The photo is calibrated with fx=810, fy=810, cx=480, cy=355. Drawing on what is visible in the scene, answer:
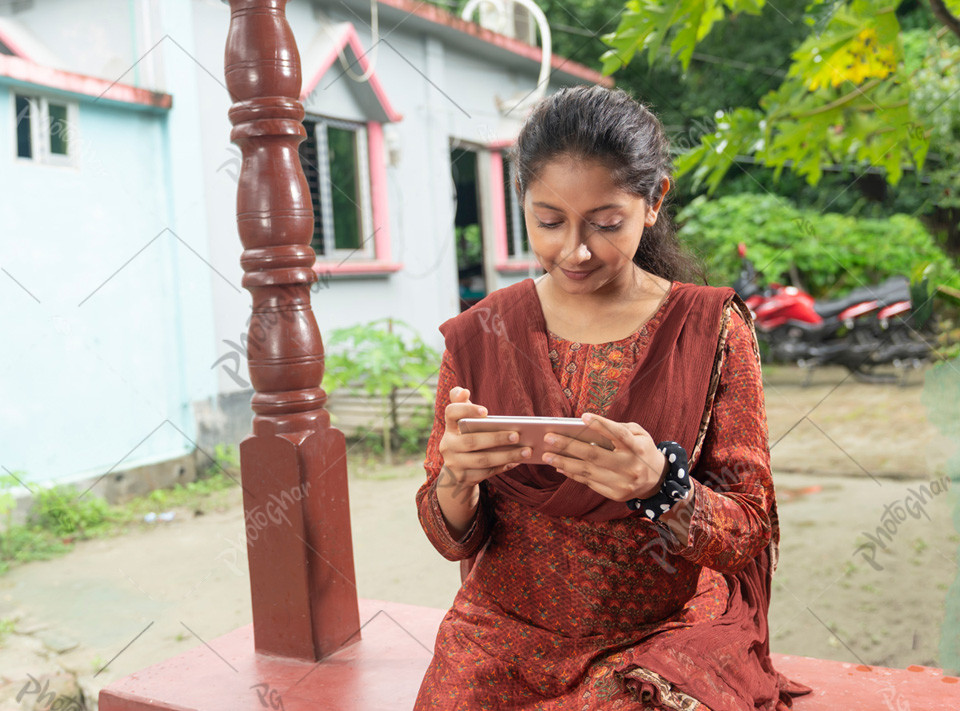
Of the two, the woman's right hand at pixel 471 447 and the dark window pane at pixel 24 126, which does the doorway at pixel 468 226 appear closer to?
the dark window pane at pixel 24 126

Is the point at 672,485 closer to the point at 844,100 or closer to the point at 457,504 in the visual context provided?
the point at 457,504

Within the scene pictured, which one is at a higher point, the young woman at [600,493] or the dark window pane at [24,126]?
the dark window pane at [24,126]

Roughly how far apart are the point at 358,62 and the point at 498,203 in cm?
189

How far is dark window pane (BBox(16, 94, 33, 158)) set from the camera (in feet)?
13.1

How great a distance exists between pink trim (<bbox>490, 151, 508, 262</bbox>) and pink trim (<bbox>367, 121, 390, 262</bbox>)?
106 centimetres

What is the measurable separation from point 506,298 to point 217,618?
2.42 metres

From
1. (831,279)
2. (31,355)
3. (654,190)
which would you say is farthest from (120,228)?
(831,279)

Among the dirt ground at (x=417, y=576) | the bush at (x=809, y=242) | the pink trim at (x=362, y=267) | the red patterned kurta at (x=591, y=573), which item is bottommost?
the dirt ground at (x=417, y=576)

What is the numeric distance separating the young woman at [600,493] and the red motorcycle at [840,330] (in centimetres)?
687

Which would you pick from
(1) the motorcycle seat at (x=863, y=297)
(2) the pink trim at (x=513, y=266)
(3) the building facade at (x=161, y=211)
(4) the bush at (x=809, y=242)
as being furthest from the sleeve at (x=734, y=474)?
(4) the bush at (x=809, y=242)

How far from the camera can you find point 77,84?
4.21 meters

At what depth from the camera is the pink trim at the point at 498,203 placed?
7.02 metres

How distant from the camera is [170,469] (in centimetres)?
482

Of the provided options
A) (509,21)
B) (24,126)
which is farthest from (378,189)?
(509,21)
